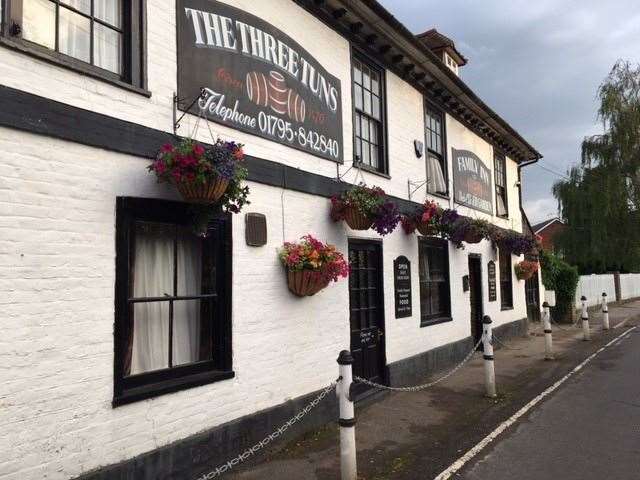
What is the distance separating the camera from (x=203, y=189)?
4.55 m

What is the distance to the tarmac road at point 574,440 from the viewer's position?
5098 millimetres

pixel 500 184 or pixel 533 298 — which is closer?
pixel 500 184

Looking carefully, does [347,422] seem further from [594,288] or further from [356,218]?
[594,288]

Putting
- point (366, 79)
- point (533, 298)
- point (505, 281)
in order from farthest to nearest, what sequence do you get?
1. point (533, 298)
2. point (505, 281)
3. point (366, 79)

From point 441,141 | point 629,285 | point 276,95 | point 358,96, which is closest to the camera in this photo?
point 276,95

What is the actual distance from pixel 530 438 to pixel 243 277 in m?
3.75

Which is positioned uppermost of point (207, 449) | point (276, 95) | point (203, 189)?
point (276, 95)

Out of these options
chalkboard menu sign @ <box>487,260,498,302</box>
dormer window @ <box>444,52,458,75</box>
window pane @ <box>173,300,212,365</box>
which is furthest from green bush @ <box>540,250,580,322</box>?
window pane @ <box>173,300,212,365</box>

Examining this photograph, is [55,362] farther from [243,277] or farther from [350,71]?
[350,71]

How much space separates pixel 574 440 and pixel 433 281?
499 centimetres

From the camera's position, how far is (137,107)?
186 inches

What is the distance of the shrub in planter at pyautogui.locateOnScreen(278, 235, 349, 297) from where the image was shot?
20.6ft

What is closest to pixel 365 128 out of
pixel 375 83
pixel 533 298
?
pixel 375 83

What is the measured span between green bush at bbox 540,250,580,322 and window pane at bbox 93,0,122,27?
1832 centimetres
